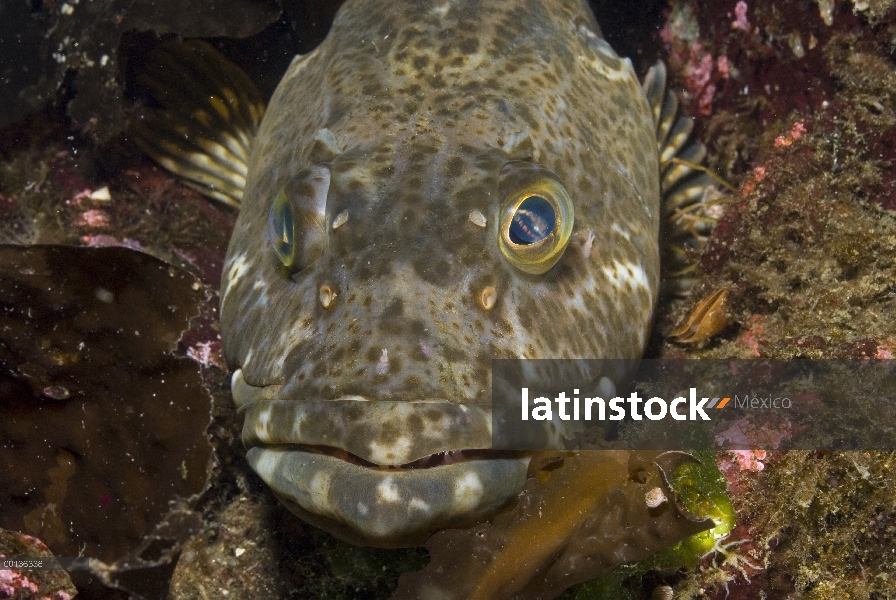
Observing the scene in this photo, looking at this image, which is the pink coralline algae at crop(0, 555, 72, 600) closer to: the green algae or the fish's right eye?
the fish's right eye

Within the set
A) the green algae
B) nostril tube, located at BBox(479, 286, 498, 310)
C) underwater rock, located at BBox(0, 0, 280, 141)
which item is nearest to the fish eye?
nostril tube, located at BBox(479, 286, 498, 310)

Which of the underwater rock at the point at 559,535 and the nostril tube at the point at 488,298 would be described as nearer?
the underwater rock at the point at 559,535

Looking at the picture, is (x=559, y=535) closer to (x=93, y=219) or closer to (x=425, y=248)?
(x=425, y=248)

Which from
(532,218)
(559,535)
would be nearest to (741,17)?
(532,218)

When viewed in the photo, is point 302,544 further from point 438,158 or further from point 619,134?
point 619,134

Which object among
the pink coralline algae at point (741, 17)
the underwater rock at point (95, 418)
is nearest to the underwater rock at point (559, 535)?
the underwater rock at point (95, 418)

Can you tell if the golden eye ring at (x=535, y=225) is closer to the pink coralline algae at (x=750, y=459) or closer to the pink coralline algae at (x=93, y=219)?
the pink coralline algae at (x=750, y=459)
